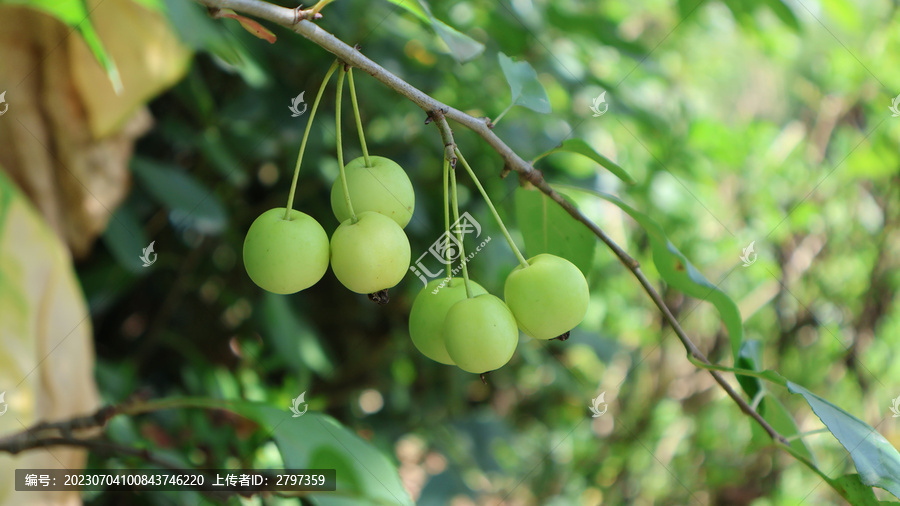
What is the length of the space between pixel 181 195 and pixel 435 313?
2.46 ft

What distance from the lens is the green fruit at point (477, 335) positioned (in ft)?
1.31

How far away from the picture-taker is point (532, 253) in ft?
1.78

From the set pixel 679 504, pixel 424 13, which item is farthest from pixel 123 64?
pixel 679 504

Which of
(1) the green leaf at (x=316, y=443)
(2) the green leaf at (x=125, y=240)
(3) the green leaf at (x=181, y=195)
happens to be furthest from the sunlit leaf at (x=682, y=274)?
(2) the green leaf at (x=125, y=240)

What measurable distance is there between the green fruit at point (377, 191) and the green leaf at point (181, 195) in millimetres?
620

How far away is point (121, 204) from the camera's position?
115cm

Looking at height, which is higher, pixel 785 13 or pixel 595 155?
pixel 785 13

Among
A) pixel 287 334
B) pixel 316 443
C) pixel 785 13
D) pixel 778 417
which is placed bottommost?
pixel 287 334

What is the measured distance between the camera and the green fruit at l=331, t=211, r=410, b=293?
0.40 meters

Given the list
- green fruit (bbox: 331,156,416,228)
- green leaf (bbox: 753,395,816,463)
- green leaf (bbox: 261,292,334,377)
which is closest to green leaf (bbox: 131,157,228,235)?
green leaf (bbox: 261,292,334,377)

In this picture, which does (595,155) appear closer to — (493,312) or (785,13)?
(493,312)

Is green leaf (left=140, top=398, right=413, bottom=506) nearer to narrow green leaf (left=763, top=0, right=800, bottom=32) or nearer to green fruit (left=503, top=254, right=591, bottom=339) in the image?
green fruit (left=503, top=254, right=591, bottom=339)

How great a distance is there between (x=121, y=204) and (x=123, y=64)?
32 centimetres

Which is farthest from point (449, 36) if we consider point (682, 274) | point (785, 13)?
point (785, 13)
